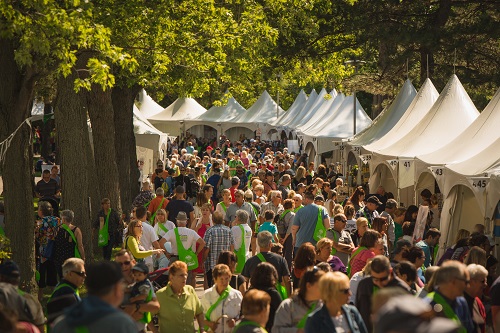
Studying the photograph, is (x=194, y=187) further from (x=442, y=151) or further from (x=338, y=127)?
(x=338, y=127)

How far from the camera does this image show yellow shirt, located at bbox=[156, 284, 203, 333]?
10227 mm

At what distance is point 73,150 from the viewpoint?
1850 centimetres

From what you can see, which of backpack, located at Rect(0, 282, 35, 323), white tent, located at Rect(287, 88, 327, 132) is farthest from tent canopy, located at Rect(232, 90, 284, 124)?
backpack, located at Rect(0, 282, 35, 323)

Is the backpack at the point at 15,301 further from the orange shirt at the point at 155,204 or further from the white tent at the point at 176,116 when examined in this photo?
the white tent at the point at 176,116

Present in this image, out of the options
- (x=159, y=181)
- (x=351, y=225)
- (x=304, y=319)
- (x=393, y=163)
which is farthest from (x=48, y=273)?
(x=159, y=181)

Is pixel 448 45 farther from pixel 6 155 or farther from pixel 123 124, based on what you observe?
pixel 6 155

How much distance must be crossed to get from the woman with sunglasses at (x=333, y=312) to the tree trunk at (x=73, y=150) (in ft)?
35.4

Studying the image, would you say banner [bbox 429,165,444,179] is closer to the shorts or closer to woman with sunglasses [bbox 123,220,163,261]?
woman with sunglasses [bbox 123,220,163,261]

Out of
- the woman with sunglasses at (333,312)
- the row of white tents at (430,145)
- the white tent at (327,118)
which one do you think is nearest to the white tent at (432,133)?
the row of white tents at (430,145)

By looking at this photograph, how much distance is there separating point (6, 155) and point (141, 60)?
7.52 metres

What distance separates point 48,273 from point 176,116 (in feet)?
167

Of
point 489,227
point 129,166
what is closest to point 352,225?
point 489,227

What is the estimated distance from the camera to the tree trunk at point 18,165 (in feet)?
48.1

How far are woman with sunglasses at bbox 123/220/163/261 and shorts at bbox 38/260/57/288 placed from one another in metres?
2.37
